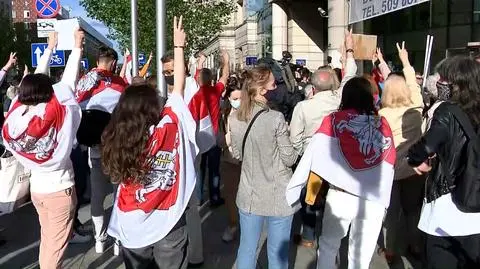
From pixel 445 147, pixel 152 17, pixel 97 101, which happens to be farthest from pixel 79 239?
pixel 152 17

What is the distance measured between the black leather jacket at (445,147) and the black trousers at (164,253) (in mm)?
1586

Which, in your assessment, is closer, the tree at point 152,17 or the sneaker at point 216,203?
the sneaker at point 216,203

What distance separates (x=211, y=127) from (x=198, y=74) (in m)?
0.63

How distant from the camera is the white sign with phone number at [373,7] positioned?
10.2 metres

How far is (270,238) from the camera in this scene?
175 inches

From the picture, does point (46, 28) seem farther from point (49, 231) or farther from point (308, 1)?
point (308, 1)

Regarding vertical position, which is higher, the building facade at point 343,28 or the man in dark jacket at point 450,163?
the building facade at point 343,28

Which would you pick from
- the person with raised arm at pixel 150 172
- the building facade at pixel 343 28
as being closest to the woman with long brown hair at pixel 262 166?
the person with raised arm at pixel 150 172

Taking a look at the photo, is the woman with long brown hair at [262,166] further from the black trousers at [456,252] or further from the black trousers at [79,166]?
the black trousers at [79,166]

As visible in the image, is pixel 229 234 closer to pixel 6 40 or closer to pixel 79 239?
pixel 79 239

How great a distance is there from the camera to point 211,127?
17.0 ft

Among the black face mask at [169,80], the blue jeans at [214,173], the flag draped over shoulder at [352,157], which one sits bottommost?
the blue jeans at [214,173]

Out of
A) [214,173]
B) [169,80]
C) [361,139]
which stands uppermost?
[169,80]

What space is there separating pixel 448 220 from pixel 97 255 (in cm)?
365
